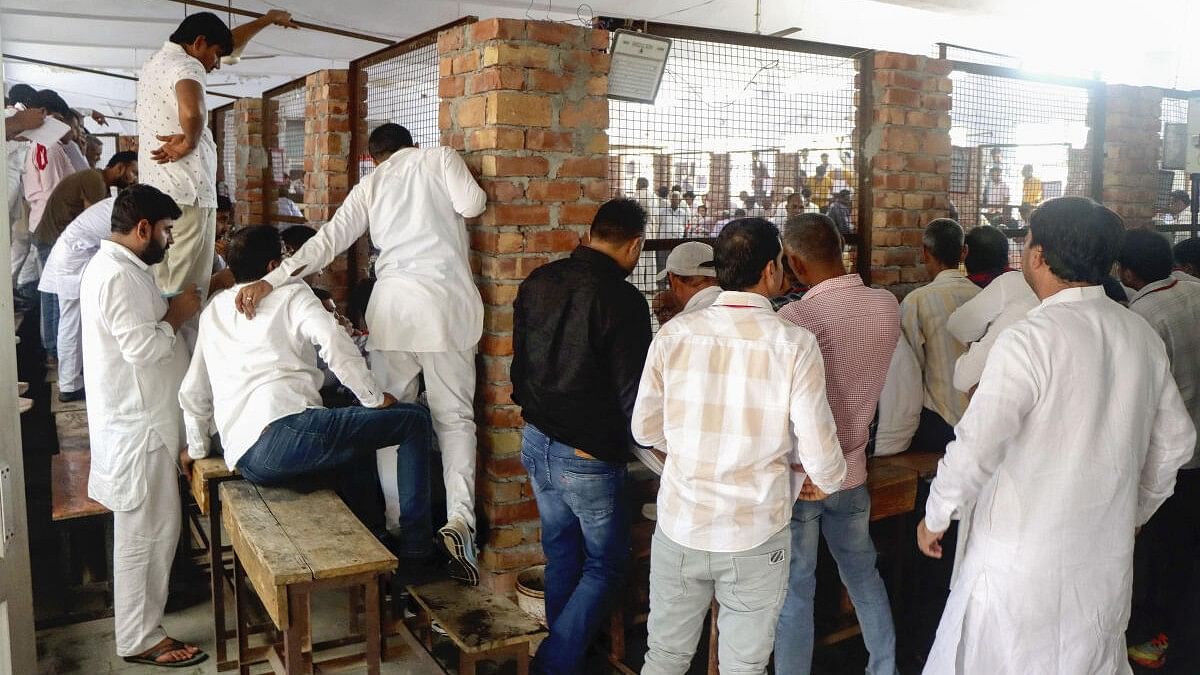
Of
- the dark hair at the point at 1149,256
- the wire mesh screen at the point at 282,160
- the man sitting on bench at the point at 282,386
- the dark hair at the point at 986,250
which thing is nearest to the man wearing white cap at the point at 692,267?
the man sitting on bench at the point at 282,386

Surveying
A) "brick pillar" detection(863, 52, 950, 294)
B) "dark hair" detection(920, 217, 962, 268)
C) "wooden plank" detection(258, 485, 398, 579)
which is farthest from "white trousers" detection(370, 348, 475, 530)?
"brick pillar" detection(863, 52, 950, 294)

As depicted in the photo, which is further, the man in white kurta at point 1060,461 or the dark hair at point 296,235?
the dark hair at point 296,235

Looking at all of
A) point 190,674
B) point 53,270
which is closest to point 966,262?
point 190,674

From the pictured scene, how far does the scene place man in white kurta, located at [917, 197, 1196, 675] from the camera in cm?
226

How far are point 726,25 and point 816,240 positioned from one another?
6843mm

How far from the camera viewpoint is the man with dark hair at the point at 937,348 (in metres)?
3.71

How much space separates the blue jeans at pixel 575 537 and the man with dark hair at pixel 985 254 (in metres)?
1.87

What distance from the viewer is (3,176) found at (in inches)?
56.6

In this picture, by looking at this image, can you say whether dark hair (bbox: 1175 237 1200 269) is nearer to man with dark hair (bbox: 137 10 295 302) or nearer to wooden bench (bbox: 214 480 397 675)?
wooden bench (bbox: 214 480 397 675)

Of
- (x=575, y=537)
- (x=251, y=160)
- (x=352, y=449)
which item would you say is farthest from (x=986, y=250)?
(x=251, y=160)

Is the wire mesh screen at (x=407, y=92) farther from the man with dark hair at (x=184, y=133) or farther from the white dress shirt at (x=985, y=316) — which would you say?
the white dress shirt at (x=985, y=316)

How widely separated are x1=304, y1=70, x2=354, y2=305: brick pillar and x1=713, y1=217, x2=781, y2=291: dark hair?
11.2ft

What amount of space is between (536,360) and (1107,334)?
1581 millimetres

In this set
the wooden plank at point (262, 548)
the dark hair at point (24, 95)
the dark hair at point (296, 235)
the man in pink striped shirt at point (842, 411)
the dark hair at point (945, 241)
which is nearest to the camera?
the wooden plank at point (262, 548)
